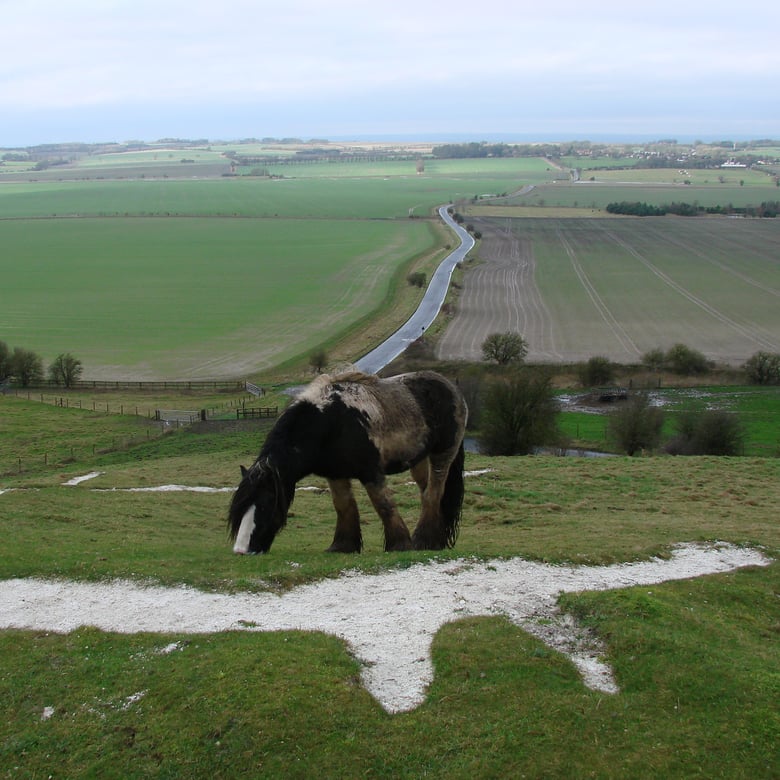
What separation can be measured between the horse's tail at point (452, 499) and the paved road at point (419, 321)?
89.2 ft

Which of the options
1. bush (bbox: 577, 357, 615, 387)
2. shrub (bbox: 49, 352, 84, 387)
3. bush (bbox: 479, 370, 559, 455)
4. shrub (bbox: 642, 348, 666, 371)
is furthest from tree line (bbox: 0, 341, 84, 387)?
shrub (bbox: 642, 348, 666, 371)

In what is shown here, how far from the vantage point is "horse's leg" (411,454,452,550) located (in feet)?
52.2

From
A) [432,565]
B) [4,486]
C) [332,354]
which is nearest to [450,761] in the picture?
[432,565]

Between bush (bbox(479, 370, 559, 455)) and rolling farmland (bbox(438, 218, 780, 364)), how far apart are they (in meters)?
26.6

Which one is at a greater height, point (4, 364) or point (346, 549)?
point (346, 549)

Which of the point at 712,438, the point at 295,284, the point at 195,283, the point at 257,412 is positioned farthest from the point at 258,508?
the point at 195,283

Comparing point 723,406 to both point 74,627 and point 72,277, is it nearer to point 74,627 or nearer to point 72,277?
point 74,627

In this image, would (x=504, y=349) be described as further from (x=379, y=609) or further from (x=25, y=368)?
(x=379, y=609)

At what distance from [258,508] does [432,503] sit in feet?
13.3

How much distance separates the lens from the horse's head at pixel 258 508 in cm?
1358

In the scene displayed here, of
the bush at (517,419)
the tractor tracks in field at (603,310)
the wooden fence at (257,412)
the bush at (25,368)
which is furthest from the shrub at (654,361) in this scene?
the bush at (25,368)

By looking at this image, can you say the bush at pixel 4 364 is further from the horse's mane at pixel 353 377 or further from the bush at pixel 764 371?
the bush at pixel 764 371

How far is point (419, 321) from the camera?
79188 mm

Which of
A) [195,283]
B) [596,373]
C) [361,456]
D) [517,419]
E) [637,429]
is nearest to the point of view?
[361,456]
